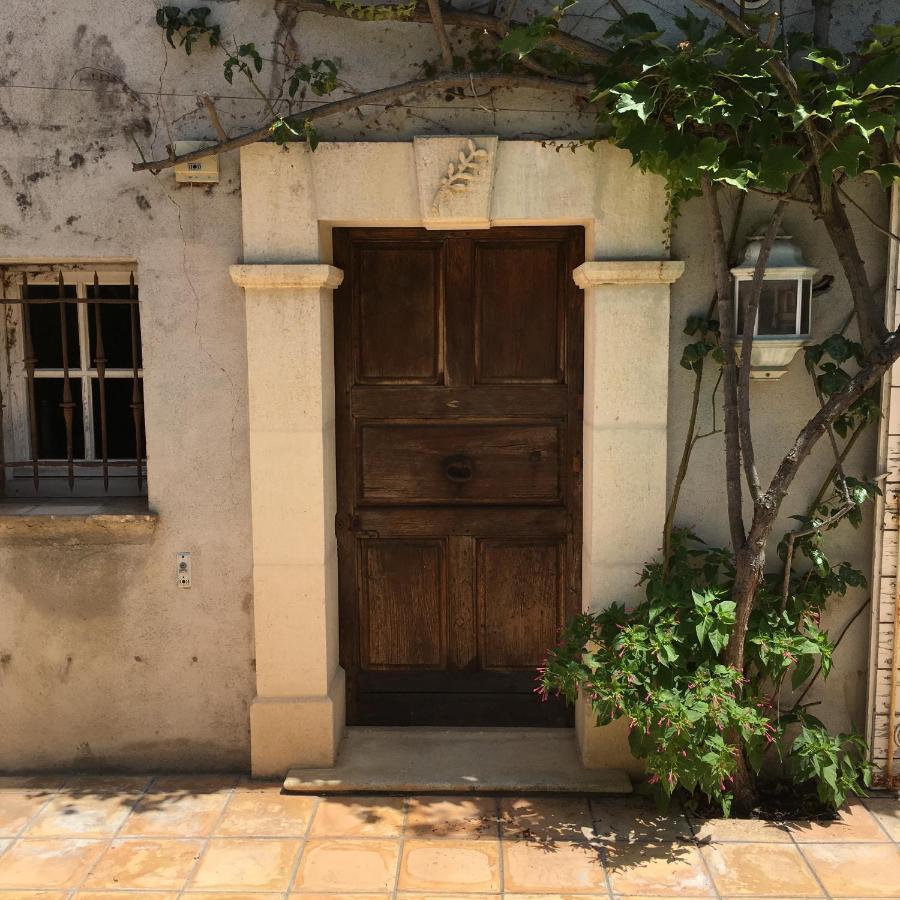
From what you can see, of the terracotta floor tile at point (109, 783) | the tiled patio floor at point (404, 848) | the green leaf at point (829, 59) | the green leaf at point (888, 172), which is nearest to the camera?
the green leaf at point (829, 59)

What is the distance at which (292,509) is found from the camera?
4316 millimetres

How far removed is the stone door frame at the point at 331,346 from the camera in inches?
162

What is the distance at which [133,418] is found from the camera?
4.64m

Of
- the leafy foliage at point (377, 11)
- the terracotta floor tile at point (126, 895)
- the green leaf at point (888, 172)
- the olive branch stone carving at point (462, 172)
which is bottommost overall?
the terracotta floor tile at point (126, 895)

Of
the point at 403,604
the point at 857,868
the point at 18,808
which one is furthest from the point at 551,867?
the point at 18,808

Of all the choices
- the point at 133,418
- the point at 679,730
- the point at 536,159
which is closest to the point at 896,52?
the point at 536,159

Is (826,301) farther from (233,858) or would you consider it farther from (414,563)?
(233,858)

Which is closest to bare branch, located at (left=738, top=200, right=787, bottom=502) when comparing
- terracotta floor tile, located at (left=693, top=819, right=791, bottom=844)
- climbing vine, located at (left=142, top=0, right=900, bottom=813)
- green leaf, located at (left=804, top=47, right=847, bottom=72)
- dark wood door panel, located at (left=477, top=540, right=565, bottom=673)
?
climbing vine, located at (left=142, top=0, right=900, bottom=813)

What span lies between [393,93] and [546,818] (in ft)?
10.4

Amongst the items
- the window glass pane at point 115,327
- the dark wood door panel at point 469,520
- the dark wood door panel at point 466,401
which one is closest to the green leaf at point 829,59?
the dark wood door panel at point 466,401

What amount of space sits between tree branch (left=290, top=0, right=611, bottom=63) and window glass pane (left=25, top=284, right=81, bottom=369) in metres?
1.76

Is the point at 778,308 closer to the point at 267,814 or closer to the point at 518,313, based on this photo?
the point at 518,313

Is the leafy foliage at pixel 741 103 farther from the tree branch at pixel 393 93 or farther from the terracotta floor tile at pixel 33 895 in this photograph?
the terracotta floor tile at pixel 33 895

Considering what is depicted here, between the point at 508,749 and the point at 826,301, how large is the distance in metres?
2.54
